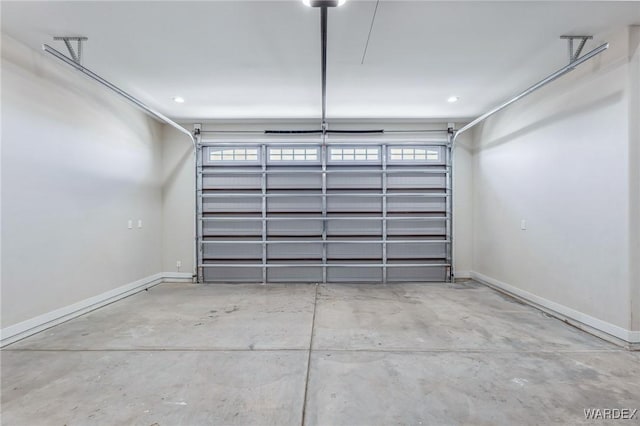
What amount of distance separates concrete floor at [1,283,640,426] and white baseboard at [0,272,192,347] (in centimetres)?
13

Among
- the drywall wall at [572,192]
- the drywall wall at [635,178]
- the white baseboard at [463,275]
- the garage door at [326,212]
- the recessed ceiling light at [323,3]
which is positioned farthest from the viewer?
the white baseboard at [463,275]

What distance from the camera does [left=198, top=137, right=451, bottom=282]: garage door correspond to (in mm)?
5531

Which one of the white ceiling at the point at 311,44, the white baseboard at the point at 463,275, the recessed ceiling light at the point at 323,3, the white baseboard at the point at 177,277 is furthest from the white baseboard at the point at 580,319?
the white baseboard at the point at 177,277

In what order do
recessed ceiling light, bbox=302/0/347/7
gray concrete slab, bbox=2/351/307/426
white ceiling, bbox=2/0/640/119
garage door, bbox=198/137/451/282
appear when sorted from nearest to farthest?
gray concrete slab, bbox=2/351/307/426, recessed ceiling light, bbox=302/0/347/7, white ceiling, bbox=2/0/640/119, garage door, bbox=198/137/451/282

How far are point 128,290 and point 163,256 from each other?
1.08 m

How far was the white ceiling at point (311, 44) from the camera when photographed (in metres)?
2.49

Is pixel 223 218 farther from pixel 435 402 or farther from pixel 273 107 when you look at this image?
pixel 435 402

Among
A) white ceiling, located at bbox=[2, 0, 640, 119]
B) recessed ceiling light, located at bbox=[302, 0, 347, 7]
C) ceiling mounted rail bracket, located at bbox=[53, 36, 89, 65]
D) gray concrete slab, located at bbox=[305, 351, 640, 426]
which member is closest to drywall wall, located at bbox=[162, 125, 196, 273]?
white ceiling, located at bbox=[2, 0, 640, 119]

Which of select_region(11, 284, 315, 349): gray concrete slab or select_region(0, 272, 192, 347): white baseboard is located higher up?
select_region(0, 272, 192, 347): white baseboard

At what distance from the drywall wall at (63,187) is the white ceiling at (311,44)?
43 centimetres

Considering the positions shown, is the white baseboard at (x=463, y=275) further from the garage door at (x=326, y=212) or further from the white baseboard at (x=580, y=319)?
the white baseboard at (x=580, y=319)

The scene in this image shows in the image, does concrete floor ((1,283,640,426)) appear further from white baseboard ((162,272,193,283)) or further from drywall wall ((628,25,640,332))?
white baseboard ((162,272,193,283))

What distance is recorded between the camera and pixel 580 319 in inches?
127

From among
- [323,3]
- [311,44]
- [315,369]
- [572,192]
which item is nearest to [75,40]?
[311,44]
